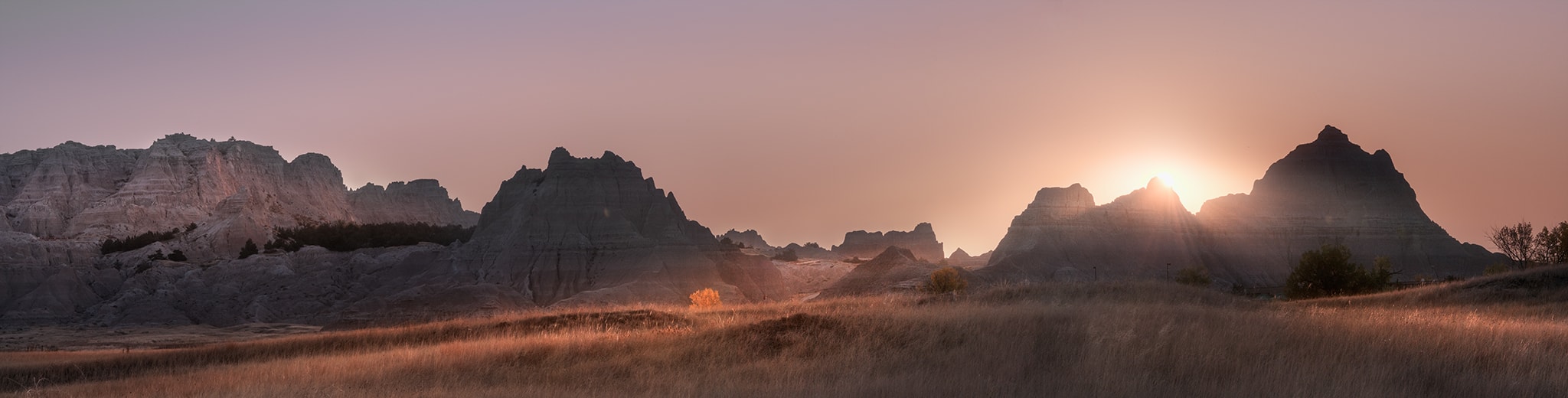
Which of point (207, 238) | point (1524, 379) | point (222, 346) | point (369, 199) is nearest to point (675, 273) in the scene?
point (207, 238)

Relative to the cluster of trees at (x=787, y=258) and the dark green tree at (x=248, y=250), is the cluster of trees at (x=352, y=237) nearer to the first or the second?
the dark green tree at (x=248, y=250)

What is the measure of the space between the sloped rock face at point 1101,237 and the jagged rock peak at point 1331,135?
136ft

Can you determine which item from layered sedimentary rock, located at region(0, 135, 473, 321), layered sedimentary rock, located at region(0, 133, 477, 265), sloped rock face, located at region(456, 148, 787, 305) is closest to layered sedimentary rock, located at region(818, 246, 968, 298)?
sloped rock face, located at region(456, 148, 787, 305)

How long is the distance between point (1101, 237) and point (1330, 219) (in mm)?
45291

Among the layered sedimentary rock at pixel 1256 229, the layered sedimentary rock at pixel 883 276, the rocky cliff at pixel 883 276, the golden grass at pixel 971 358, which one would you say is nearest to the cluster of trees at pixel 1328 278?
the golden grass at pixel 971 358

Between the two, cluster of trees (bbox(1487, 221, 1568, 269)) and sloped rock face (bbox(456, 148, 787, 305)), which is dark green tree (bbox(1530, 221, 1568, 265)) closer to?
cluster of trees (bbox(1487, 221, 1568, 269))

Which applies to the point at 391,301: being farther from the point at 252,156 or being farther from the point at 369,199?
the point at 369,199

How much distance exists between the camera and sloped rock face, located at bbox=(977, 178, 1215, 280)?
13038 cm

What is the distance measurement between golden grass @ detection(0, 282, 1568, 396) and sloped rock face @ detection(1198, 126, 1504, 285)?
12728 centimetres

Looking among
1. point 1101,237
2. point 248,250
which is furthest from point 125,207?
point 1101,237

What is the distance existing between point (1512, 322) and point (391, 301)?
8540cm

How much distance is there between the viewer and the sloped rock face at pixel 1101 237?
13038 cm

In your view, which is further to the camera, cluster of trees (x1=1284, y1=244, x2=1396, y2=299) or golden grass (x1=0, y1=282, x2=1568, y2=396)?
cluster of trees (x1=1284, y1=244, x2=1396, y2=299)

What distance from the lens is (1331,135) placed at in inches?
7116
